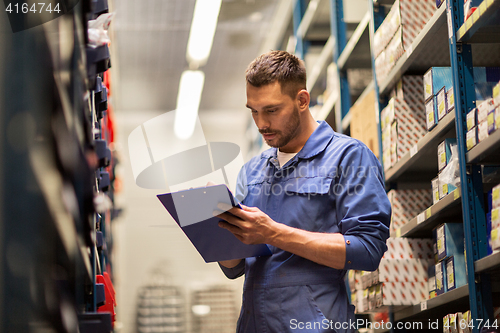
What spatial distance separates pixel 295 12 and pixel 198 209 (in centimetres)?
486

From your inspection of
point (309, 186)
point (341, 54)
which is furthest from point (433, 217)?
point (341, 54)

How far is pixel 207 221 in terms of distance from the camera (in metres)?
1.56

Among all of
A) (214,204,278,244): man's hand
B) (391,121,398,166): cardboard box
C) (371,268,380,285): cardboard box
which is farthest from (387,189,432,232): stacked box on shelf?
(214,204,278,244): man's hand

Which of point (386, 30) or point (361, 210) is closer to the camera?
point (361, 210)

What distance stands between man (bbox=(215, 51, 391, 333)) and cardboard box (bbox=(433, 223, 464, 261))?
94 centimetres

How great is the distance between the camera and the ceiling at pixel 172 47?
22.6 ft

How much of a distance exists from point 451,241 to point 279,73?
1.27m

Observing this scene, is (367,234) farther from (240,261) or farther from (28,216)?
(28,216)

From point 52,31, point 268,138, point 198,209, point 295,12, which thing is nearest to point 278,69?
point 268,138

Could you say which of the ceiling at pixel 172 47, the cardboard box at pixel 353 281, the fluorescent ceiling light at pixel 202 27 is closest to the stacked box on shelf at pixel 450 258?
the cardboard box at pixel 353 281

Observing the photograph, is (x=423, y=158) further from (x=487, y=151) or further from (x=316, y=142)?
(x=316, y=142)

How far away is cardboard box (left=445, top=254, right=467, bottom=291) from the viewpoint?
245 cm

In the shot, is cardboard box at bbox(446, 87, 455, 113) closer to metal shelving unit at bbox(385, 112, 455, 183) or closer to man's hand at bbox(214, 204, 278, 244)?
metal shelving unit at bbox(385, 112, 455, 183)

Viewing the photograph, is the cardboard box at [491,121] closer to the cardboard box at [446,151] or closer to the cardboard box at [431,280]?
the cardboard box at [446,151]
